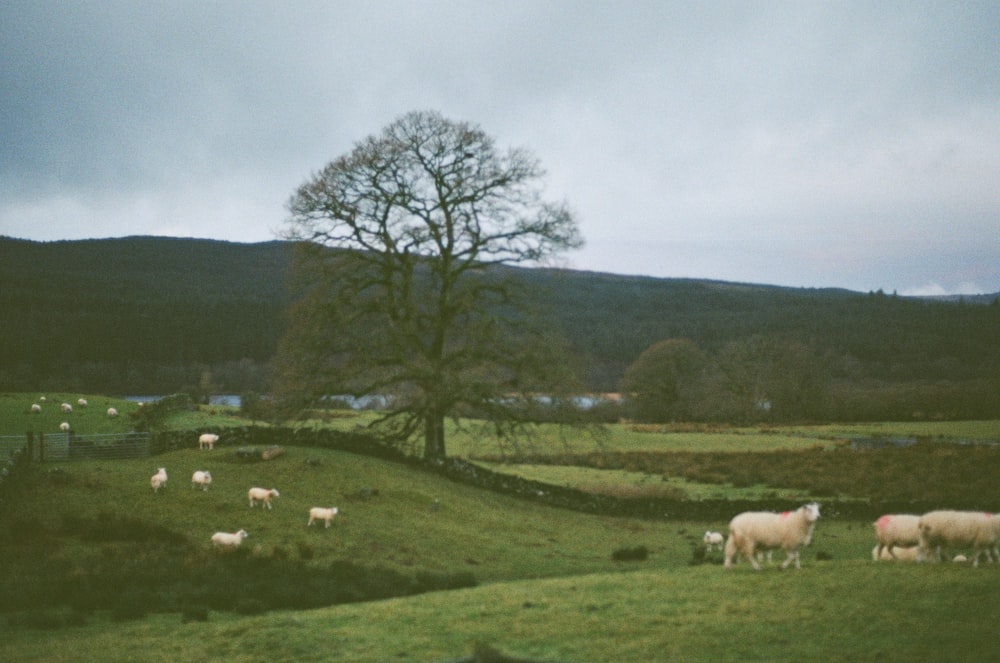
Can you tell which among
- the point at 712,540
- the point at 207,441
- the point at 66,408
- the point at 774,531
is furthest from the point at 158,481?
the point at 66,408

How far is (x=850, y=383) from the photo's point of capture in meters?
118

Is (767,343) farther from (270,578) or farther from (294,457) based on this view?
(270,578)

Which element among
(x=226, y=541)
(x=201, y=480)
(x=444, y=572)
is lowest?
(x=444, y=572)

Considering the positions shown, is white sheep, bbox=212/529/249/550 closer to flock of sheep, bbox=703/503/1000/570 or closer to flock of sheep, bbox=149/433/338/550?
flock of sheep, bbox=149/433/338/550

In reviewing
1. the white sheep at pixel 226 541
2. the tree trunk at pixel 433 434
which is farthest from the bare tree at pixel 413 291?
the white sheep at pixel 226 541

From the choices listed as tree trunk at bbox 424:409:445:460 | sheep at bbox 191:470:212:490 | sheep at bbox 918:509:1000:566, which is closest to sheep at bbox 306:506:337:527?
sheep at bbox 191:470:212:490

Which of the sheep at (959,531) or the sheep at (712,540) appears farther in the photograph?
the sheep at (712,540)

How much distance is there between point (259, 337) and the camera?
427 ft

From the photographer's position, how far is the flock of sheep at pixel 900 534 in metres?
14.2

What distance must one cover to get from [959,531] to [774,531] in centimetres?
337

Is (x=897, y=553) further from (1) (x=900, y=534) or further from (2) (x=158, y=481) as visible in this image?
(2) (x=158, y=481)

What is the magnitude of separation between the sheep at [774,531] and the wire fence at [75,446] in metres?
23.4

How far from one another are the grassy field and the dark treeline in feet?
33.0

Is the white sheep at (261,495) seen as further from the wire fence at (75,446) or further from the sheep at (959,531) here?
the sheep at (959,531)
